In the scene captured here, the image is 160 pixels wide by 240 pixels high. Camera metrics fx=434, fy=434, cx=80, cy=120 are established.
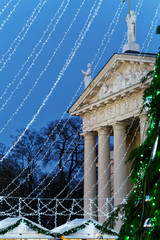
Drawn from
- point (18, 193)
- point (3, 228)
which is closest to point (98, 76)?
point (3, 228)

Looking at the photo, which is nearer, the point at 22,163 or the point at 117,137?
the point at 117,137

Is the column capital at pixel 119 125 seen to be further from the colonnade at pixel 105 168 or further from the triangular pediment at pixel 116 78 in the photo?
the triangular pediment at pixel 116 78

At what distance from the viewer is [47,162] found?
4881cm

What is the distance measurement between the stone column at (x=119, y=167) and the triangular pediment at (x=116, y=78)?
2.64m

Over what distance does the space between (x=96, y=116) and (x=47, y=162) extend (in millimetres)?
15915

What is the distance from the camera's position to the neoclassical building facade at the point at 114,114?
96.5ft

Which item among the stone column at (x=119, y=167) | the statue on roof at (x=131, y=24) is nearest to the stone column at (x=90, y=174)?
the stone column at (x=119, y=167)

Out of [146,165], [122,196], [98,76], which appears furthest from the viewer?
[98,76]

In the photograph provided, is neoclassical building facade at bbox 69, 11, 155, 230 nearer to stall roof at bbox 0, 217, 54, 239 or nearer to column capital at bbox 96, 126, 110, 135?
column capital at bbox 96, 126, 110, 135

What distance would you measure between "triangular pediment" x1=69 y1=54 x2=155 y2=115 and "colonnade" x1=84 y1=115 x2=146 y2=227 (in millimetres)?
2375

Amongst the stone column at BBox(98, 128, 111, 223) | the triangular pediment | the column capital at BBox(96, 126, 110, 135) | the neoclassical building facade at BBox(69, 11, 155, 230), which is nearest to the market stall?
the neoclassical building facade at BBox(69, 11, 155, 230)

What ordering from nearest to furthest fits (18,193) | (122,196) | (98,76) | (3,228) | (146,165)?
(146,165) → (3,228) → (122,196) → (98,76) → (18,193)

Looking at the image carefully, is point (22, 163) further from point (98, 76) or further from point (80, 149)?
point (98, 76)

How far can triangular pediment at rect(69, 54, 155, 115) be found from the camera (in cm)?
2895
